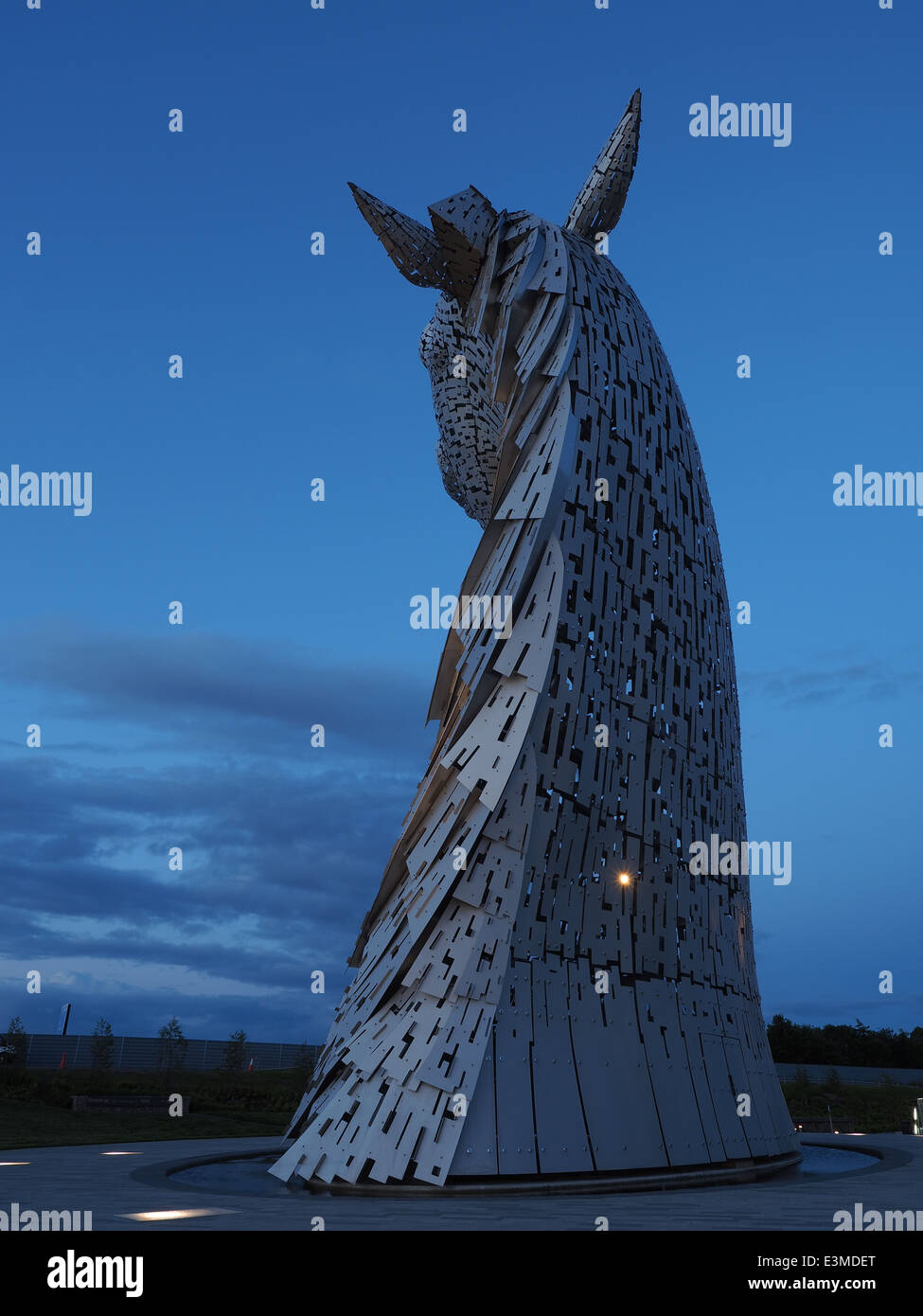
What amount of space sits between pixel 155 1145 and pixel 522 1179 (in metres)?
6.97

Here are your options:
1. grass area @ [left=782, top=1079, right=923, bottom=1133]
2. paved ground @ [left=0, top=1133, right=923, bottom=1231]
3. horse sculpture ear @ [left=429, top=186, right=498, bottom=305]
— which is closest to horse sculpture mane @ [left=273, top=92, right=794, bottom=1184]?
horse sculpture ear @ [left=429, top=186, right=498, bottom=305]

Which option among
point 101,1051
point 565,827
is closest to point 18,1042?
point 101,1051

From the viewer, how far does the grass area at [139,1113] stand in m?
15.1

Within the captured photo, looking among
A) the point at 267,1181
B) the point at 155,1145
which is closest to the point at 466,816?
the point at 267,1181

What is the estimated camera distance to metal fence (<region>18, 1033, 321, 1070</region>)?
25172 millimetres

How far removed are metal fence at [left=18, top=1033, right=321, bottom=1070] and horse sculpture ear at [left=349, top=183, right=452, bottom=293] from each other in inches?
714

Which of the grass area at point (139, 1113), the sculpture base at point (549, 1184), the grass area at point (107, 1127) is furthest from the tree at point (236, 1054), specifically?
the sculpture base at point (549, 1184)

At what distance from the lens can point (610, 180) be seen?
15.4 meters

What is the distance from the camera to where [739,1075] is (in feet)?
36.6

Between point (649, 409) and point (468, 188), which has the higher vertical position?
point (468, 188)

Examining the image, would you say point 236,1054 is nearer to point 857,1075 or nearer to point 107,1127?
point 107,1127

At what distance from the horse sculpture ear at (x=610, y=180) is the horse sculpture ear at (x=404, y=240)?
252 centimetres

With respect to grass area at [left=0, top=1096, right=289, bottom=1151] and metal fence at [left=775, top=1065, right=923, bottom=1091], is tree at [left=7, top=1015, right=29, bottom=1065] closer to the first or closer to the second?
grass area at [left=0, top=1096, right=289, bottom=1151]
